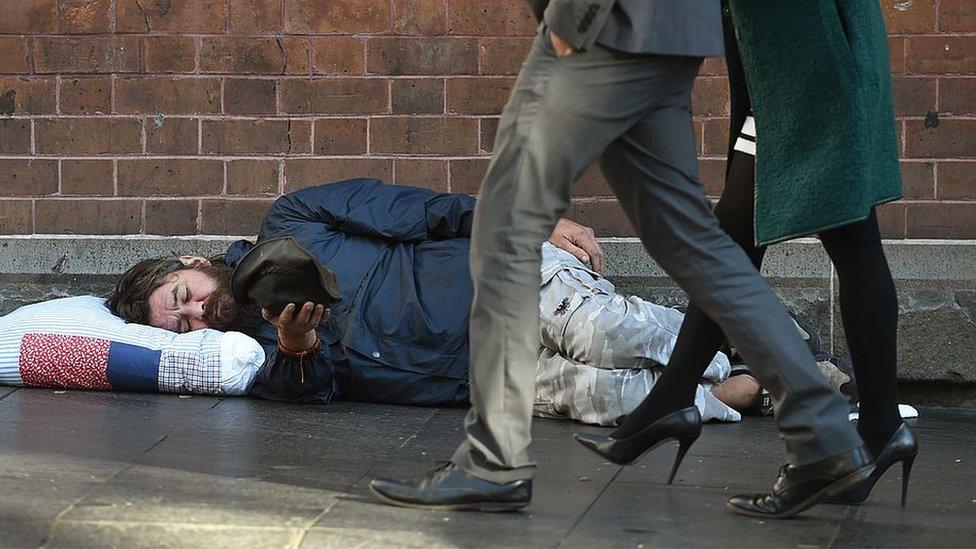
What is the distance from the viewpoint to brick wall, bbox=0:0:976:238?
17.8ft

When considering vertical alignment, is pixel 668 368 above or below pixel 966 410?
above

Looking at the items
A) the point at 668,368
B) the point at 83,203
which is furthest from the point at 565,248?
the point at 83,203

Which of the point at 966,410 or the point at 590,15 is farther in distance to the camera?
the point at 966,410

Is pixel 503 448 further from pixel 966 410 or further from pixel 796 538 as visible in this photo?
pixel 966 410

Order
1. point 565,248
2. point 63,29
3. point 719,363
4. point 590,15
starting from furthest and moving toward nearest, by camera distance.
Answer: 1. point 63,29
2. point 565,248
3. point 719,363
4. point 590,15

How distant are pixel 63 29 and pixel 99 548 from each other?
2.91 metres

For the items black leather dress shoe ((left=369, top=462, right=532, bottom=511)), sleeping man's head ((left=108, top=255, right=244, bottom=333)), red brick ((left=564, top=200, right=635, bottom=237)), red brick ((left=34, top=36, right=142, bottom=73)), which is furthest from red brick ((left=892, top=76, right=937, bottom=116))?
red brick ((left=34, top=36, right=142, bottom=73))

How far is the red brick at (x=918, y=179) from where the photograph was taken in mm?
5273

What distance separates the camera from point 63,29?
5.54 m

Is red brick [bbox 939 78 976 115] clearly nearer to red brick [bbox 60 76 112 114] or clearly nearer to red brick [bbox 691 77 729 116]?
red brick [bbox 691 77 729 116]

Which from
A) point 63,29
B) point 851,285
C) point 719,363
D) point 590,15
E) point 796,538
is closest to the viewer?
point 590,15

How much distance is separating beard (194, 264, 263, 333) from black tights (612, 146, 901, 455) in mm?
1758

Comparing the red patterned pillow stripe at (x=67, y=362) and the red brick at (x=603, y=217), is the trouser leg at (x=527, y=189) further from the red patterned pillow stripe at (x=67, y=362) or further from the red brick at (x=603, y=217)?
the red brick at (x=603, y=217)

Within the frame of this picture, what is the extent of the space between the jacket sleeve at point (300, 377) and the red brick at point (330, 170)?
906mm
